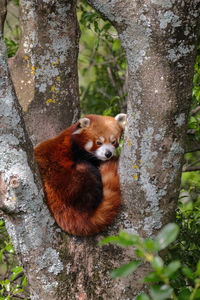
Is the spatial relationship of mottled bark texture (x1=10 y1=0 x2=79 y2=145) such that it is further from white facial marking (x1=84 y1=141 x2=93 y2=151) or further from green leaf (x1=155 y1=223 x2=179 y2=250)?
green leaf (x1=155 y1=223 x2=179 y2=250)

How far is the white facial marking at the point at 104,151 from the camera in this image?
3.23 m

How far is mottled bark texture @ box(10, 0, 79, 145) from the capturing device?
10.5ft

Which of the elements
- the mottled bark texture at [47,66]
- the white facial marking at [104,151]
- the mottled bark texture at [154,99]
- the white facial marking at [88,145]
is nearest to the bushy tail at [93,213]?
the mottled bark texture at [154,99]

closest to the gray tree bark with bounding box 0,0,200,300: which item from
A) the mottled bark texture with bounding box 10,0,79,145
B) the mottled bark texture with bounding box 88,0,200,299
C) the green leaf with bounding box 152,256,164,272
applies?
the mottled bark texture with bounding box 88,0,200,299

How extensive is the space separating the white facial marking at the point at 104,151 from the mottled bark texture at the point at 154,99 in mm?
926

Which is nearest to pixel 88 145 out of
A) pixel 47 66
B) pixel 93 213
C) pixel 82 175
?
pixel 82 175

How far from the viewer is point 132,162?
2.22 metres

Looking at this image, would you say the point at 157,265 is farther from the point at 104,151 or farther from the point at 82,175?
the point at 104,151

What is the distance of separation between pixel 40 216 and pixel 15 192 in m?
0.24

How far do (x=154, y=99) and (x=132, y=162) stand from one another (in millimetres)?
400

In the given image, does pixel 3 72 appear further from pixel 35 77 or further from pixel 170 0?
pixel 35 77

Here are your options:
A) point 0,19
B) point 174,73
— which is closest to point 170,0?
point 174,73

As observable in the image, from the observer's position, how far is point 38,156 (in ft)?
9.27

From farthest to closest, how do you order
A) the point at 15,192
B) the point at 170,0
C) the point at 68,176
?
the point at 68,176, the point at 15,192, the point at 170,0
